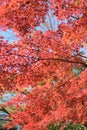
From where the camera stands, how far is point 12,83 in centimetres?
1132

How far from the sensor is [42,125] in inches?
712

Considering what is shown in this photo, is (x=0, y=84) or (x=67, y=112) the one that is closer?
(x=0, y=84)

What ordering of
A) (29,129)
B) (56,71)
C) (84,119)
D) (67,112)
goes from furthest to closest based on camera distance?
(29,129), (84,119), (67,112), (56,71)

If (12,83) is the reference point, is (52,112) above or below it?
above

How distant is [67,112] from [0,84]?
5179 mm

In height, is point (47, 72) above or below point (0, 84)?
above

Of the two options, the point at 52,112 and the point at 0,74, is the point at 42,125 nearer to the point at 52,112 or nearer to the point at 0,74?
the point at 52,112

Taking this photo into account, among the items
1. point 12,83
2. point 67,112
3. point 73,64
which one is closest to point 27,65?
point 12,83

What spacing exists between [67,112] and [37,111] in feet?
4.76

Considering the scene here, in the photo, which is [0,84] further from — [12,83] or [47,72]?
[47,72]

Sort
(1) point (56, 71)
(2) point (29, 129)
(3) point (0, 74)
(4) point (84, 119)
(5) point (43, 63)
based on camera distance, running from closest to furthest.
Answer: (3) point (0, 74) → (5) point (43, 63) → (1) point (56, 71) → (4) point (84, 119) → (2) point (29, 129)

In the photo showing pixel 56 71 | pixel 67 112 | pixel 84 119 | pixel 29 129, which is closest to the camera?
pixel 56 71

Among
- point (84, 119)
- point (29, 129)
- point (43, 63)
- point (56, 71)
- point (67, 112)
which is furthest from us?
point (29, 129)

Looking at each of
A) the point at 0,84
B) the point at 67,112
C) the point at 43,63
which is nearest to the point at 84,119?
the point at 67,112
